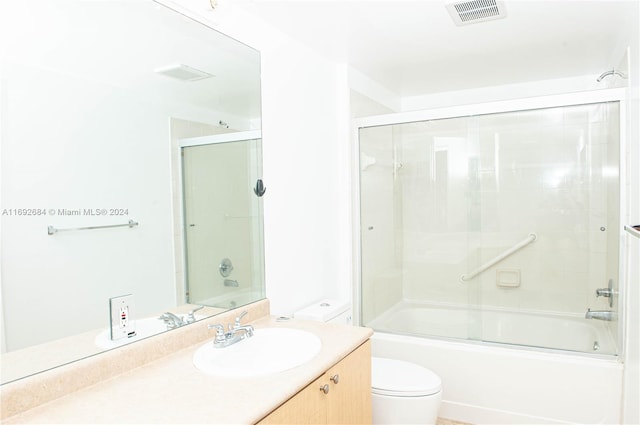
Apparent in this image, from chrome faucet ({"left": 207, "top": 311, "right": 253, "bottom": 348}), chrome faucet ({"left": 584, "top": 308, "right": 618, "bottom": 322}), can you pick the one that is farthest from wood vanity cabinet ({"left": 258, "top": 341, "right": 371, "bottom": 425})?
chrome faucet ({"left": 584, "top": 308, "right": 618, "bottom": 322})

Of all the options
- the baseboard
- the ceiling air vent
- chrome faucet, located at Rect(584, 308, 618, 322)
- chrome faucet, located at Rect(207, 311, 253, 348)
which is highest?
the ceiling air vent

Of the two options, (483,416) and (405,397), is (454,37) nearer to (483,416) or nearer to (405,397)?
(405,397)

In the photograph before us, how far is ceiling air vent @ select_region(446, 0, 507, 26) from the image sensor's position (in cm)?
205

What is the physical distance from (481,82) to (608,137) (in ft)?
4.17

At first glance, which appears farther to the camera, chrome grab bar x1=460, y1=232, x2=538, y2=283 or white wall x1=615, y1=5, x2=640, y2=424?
chrome grab bar x1=460, y1=232, x2=538, y2=283

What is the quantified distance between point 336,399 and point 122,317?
0.80 metres

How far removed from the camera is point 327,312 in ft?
7.68

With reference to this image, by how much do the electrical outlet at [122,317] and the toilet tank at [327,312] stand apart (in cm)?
100

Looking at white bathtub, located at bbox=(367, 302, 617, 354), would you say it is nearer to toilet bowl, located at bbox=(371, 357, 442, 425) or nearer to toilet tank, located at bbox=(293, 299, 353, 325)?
toilet tank, located at bbox=(293, 299, 353, 325)

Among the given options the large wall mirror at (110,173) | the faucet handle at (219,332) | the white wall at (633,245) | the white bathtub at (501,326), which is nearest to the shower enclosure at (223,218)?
the large wall mirror at (110,173)

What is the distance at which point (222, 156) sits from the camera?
1.92 meters

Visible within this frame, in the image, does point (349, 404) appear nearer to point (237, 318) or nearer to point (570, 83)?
point (237, 318)

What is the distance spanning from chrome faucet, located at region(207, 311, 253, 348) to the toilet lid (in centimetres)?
78

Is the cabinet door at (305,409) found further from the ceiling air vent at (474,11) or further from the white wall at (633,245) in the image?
the ceiling air vent at (474,11)
